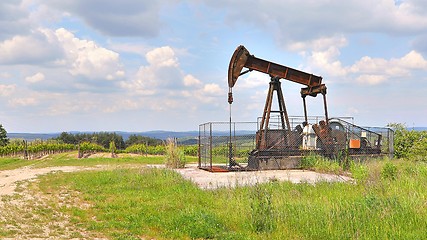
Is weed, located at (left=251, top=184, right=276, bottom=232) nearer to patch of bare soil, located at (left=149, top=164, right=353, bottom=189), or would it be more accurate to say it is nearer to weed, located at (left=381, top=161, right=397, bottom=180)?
patch of bare soil, located at (left=149, top=164, right=353, bottom=189)

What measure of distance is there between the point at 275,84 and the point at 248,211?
11.9 meters

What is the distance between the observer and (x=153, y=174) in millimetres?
14430

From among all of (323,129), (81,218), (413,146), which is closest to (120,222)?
(81,218)

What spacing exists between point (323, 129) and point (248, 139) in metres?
3.40

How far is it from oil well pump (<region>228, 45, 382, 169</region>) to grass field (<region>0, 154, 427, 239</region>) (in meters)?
5.69

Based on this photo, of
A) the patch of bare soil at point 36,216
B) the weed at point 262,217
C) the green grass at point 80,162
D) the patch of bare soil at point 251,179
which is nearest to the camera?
the weed at point 262,217

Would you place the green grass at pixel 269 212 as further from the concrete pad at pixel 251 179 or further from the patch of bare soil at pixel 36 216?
the concrete pad at pixel 251 179

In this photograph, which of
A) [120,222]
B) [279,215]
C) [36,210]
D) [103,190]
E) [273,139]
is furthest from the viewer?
[273,139]

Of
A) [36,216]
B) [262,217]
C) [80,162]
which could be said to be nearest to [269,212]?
[262,217]

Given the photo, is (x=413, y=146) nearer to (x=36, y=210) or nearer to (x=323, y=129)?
(x=323, y=129)

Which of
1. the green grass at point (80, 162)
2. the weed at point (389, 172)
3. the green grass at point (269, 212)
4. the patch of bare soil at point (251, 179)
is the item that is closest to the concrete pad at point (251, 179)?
the patch of bare soil at point (251, 179)

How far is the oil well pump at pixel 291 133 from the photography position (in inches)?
687

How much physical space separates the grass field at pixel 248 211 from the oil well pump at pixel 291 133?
5.69 m

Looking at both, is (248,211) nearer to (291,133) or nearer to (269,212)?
(269,212)
